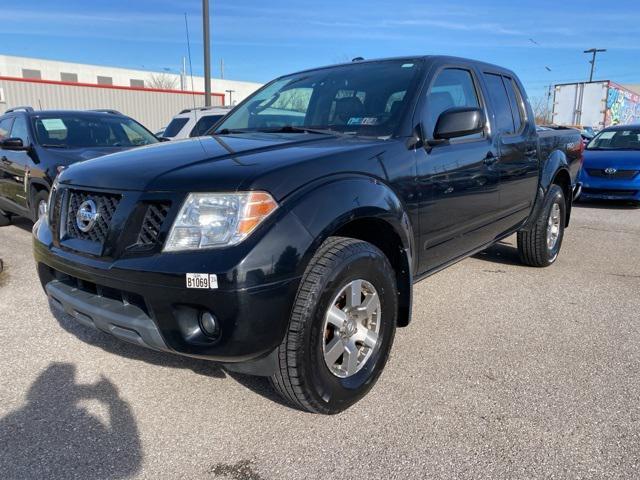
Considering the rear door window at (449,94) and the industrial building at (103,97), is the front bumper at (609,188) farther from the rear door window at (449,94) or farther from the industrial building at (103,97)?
the industrial building at (103,97)

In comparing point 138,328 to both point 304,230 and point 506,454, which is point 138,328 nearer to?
point 304,230

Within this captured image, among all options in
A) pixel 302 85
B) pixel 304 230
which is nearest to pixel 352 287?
pixel 304 230

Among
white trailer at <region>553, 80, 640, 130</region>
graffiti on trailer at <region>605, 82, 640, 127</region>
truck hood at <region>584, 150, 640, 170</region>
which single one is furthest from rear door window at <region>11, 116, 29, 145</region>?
white trailer at <region>553, 80, 640, 130</region>

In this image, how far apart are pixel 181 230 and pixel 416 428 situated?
144 centimetres

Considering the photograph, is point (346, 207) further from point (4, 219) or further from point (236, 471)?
point (4, 219)

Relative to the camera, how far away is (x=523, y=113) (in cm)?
462

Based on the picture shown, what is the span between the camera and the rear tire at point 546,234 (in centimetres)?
506

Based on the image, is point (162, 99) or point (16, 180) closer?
point (16, 180)

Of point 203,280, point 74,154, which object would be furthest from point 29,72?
point 203,280

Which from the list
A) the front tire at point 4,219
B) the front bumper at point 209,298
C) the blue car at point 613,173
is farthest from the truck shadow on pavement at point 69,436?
the blue car at point 613,173

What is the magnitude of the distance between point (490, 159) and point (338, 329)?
6.53ft

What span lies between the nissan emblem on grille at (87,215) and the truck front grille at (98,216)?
11mm

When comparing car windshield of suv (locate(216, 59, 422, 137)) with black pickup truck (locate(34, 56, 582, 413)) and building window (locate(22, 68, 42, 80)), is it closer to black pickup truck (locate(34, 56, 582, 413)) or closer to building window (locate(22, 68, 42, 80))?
black pickup truck (locate(34, 56, 582, 413))

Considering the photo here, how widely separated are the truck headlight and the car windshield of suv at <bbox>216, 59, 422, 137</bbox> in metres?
1.18
